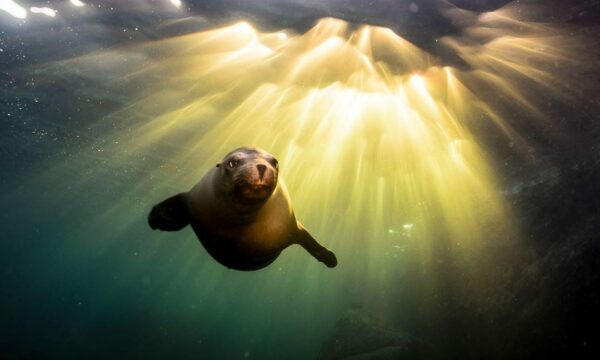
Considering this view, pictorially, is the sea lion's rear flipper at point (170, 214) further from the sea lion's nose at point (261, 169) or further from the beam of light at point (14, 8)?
the beam of light at point (14, 8)

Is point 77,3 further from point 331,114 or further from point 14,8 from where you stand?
point 331,114

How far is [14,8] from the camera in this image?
8.25m

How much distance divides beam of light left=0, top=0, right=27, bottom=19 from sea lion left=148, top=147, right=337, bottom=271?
7.71 m

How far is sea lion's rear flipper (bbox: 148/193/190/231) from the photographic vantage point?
412 cm

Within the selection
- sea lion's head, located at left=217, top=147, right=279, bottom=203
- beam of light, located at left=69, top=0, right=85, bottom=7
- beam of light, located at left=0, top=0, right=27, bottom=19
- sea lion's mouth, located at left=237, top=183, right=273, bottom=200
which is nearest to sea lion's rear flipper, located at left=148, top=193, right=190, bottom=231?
sea lion's head, located at left=217, top=147, right=279, bottom=203

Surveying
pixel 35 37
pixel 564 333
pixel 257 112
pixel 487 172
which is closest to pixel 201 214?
pixel 564 333

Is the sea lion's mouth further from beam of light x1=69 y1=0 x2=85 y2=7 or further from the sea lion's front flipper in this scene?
beam of light x1=69 y1=0 x2=85 y2=7

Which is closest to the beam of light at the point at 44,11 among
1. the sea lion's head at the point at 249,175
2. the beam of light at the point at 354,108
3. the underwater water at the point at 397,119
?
the underwater water at the point at 397,119

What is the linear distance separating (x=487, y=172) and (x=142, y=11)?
35.5ft

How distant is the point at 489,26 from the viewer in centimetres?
685

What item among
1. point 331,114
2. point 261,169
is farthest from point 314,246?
point 331,114

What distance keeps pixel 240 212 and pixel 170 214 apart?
1.21 m

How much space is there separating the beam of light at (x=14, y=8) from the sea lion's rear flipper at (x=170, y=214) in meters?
7.66

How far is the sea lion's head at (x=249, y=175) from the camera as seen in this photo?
9.74 feet
